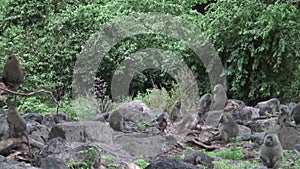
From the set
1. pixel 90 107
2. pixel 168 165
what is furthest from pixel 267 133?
pixel 90 107

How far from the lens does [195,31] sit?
14.4m

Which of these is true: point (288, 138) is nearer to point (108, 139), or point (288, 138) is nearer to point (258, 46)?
point (108, 139)

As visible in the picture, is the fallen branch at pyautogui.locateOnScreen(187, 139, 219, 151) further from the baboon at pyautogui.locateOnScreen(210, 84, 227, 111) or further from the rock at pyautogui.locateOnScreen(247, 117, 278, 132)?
the baboon at pyautogui.locateOnScreen(210, 84, 227, 111)

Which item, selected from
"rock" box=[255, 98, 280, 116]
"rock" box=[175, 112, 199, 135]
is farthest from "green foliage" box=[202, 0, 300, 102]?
"rock" box=[175, 112, 199, 135]

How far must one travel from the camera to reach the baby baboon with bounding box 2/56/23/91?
16.9 feet

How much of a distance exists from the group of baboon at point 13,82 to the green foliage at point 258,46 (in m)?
7.38

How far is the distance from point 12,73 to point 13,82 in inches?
4.1

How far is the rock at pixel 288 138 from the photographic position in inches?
262

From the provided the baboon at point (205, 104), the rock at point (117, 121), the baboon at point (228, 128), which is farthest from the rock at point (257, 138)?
the baboon at point (205, 104)

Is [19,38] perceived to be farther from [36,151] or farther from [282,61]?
[36,151]

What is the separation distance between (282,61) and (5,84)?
806cm

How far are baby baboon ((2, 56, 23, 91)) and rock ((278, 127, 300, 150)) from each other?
10.3 feet

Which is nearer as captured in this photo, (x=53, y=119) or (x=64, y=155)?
(x=64, y=155)

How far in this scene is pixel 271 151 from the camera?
539 centimetres
